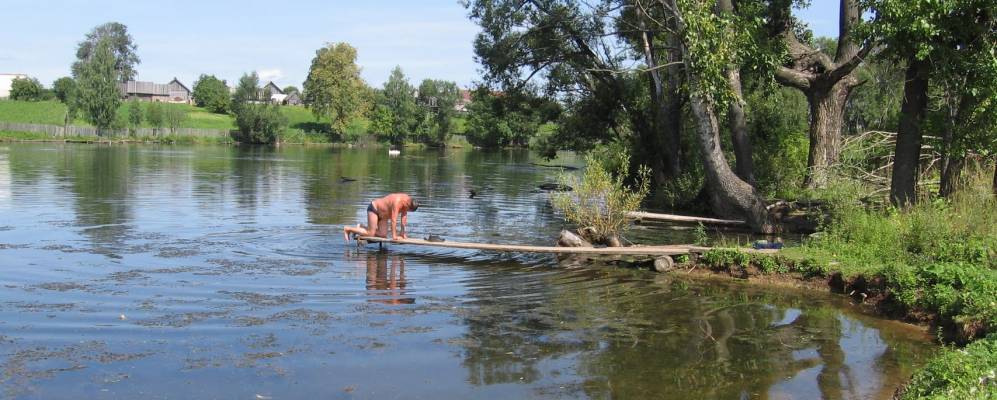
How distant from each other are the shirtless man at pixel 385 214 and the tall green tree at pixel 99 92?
81585 millimetres

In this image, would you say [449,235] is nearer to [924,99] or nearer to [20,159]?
[924,99]

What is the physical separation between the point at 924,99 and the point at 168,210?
65.9 feet

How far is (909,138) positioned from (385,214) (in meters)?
11.3

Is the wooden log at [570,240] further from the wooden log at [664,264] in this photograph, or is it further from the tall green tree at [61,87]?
the tall green tree at [61,87]

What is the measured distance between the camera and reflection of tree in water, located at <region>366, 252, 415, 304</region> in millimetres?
11874

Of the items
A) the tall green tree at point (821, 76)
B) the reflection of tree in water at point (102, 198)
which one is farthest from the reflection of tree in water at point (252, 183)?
the tall green tree at point (821, 76)

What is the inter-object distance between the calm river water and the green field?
3326 inches

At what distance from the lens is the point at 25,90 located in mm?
114000

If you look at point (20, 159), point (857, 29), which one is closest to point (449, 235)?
point (857, 29)

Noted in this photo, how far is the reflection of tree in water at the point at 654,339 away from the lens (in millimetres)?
8164

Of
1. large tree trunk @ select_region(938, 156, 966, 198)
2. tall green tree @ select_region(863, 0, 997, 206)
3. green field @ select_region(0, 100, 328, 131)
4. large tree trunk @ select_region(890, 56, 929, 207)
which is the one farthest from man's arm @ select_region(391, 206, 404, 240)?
green field @ select_region(0, 100, 328, 131)

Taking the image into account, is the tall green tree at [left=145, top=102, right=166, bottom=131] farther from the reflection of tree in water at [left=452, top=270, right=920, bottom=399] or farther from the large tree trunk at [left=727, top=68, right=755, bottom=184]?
the reflection of tree in water at [left=452, top=270, right=920, bottom=399]

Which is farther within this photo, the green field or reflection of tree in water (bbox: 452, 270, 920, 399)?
the green field

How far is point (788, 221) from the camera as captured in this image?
20.4m
